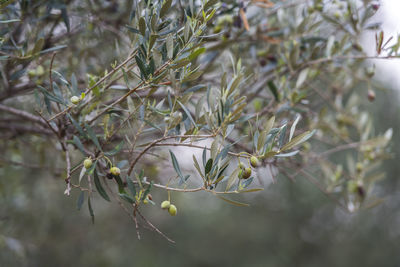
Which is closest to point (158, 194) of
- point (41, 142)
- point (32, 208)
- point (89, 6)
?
point (32, 208)

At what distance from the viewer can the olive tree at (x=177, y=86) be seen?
84cm

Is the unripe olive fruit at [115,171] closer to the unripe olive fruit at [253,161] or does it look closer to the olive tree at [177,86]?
the olive tree at [177,86]

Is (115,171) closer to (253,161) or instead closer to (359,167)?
(253,161)

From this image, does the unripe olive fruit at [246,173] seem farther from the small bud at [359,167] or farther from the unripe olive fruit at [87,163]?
the small bud at [359,167]

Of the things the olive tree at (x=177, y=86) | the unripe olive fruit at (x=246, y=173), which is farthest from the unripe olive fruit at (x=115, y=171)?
the unripe olive fruit at (x=246, y=173)

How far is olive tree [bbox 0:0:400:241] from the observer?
2.77 ft

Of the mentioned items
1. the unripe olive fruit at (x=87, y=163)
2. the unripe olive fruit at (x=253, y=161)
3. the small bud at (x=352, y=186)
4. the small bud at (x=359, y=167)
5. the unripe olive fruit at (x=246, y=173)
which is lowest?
the small bud at (x=352, y=186)

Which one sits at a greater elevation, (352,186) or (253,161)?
(253,161)

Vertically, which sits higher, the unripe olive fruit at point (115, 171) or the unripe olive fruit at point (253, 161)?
the unripe olive fruit at point (253, 161)

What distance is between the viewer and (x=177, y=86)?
Answer: 90 centimetres

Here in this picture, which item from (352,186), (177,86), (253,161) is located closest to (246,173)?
(253,161)

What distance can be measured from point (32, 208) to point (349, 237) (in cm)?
592

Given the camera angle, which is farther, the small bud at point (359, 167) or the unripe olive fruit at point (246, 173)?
the small bud at point (359, 167)

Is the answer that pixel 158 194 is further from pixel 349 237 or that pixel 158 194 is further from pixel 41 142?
pixel 349 237
